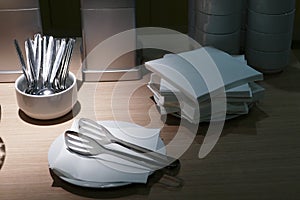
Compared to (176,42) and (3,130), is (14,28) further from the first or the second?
(176,42)

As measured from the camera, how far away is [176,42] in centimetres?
106

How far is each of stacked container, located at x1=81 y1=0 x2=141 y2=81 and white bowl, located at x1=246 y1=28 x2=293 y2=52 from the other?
195 mm

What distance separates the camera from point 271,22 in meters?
0.94

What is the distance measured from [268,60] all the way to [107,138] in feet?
1.09

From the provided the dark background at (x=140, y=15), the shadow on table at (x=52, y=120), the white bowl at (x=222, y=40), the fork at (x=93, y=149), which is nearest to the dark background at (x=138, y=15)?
the dark background at (x=140, y=15)

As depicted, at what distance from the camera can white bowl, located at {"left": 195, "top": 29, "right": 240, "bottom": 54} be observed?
95 centimetres

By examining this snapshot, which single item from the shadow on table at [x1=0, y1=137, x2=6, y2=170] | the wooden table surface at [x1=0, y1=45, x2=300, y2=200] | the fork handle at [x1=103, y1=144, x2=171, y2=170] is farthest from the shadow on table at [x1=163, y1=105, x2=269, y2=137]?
the shadow on table at [x1=0, y1=137, x2=6, y2=170]

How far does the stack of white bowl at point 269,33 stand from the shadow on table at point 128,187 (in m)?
0.32

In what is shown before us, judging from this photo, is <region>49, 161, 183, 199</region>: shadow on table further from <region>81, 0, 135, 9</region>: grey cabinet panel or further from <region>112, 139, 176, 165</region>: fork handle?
<region>81, 0, 135, 9</region>: grey cabinet panel

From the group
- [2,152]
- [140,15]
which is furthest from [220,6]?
[2,152]

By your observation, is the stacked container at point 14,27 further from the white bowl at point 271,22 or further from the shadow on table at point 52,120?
the white bowl at point 271,22

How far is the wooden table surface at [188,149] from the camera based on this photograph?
72 cm

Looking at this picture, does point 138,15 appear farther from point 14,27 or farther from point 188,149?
point 188,149

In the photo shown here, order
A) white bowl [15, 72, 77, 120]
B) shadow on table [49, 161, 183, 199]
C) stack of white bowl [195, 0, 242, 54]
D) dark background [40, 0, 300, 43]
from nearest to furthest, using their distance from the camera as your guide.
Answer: shadow on table [49, 161, 183, 199], white bowl [15, 72, 77, 120], stack of white bowl [195, 0, 242, 54], dark background [40, 0, 300, 43]
